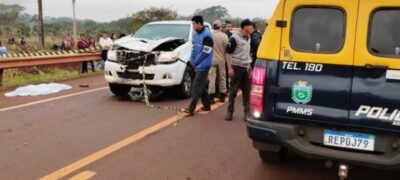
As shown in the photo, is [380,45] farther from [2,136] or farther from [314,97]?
[2,136]

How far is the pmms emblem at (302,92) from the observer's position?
14.5ft

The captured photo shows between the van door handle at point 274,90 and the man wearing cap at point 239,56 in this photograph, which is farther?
the man wearing cap at point 239,56

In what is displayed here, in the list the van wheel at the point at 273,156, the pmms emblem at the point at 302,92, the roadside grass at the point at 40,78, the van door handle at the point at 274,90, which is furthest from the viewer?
the roadside grass at the point at 40,78

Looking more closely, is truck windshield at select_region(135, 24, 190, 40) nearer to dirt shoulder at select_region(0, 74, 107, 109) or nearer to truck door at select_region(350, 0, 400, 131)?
dirt shoulder at select_region(0, 74, 107, 109)

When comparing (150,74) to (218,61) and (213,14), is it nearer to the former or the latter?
(218,61)

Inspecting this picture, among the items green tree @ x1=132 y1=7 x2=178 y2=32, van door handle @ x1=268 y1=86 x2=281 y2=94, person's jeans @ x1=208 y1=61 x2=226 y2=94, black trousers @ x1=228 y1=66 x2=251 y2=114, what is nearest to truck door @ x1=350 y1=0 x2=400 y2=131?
van door handle @ x1=268 y1=86 x2=281 y2=94

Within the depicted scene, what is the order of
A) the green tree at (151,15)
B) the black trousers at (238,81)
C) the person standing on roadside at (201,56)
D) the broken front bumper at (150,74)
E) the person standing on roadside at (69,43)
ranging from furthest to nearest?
the green tree at (151,15), the person standing on roadside at (69,43), the broken front bumper at (150,74), the person standing on roadside at (201,56), the black trousers at (238,81)

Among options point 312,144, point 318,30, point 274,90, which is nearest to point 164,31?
point 274,90

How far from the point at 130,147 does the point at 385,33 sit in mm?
3416

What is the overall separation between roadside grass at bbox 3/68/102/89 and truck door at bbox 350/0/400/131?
32.2 feet

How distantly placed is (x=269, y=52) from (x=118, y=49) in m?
5.87

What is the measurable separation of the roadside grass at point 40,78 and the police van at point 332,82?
9.11 m

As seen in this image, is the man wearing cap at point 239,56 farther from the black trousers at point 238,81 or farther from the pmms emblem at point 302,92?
the pmms emblem at point 302,92

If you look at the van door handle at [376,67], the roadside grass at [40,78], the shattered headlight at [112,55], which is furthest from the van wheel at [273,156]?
the roadside grass at [40,78]
